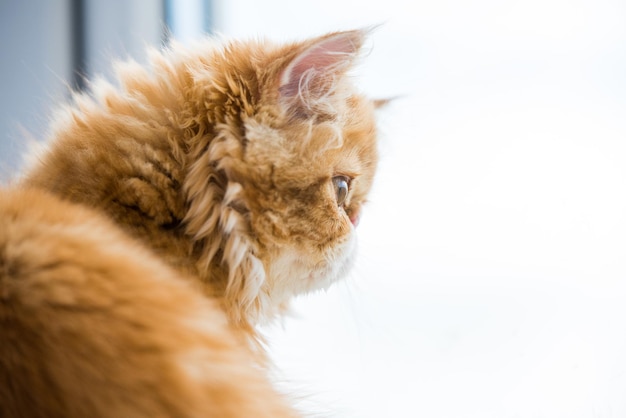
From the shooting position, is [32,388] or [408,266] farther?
[408,266]

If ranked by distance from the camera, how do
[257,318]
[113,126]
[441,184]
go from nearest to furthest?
[113,126]
[257,318]
[441,184]

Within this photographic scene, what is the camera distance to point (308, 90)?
101 cm

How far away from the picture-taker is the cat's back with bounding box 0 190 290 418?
59 cm

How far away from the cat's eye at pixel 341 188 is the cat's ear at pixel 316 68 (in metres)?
0.13

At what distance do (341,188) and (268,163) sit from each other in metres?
0.17

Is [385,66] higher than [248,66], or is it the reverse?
[248,66]

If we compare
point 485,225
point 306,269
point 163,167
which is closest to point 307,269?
point 306,269

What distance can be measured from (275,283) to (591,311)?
606mm

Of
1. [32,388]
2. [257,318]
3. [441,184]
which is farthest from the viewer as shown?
[441,184]

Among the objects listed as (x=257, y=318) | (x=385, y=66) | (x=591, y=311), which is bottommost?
(x=591, y=311)

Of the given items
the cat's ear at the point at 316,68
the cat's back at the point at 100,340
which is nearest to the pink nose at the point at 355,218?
the cat's ear at the point at 316,68

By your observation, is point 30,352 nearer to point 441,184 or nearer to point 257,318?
point 257,318

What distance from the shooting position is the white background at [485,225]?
1.14 meters

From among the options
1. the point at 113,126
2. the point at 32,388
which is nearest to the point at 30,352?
the point at 32,388
